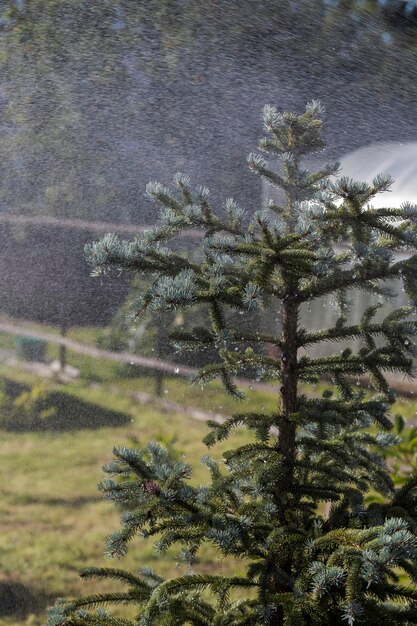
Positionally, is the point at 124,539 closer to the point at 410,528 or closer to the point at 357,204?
the point at 410,528

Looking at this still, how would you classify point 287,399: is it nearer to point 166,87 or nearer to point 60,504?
point 60,504

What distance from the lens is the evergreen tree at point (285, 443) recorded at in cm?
102

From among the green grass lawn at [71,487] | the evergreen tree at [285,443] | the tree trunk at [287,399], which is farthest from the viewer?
the green grass lawn at [71,487]

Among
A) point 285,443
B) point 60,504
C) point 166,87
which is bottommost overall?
point 60,504

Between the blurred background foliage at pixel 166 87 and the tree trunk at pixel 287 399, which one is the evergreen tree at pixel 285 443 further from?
the blurred background foliage at pixel 166 87

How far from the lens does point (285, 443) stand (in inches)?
47.8

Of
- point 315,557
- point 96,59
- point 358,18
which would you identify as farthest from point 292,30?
point 315,557

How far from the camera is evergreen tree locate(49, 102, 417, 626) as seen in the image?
1.02 meters

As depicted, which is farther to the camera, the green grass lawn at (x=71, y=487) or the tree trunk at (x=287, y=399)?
the green grass lawn at (x=71, y=487)

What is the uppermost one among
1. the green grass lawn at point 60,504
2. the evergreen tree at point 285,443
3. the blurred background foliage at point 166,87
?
the blurred background foliage at point 166,87

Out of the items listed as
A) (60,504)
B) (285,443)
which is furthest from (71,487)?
(285,443)

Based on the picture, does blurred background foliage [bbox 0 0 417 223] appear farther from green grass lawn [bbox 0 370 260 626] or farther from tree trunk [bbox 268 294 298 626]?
tree trunk [bbox 268 294 298 626]

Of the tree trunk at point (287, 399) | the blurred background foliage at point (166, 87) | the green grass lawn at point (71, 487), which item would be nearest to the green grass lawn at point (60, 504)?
the green grass lawn at point (71, 487)

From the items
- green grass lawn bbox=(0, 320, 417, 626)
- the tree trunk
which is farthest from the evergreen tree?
green grass lawn bbox=(0, 320, 417, 626)
